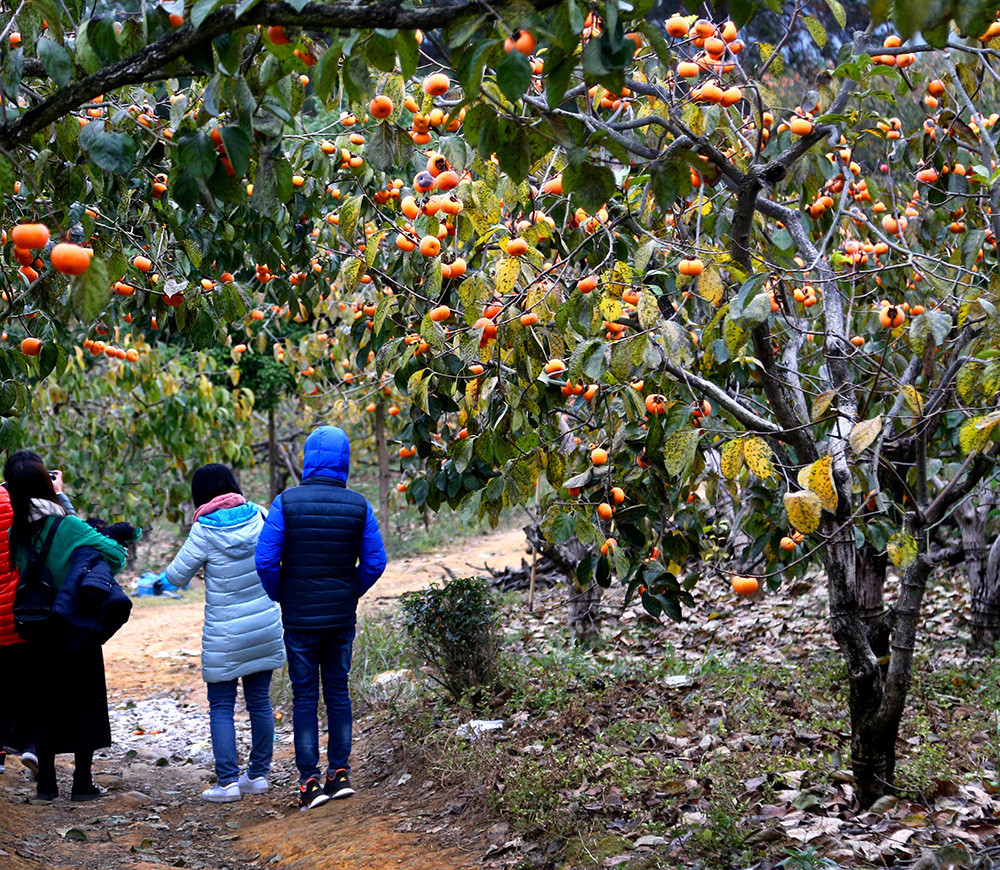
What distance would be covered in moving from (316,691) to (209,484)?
102 cm

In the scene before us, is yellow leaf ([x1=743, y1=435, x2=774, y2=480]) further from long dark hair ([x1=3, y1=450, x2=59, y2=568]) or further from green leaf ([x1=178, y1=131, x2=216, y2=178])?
long dark hair ([x1=3, y1=450, x2=59, y2=568])

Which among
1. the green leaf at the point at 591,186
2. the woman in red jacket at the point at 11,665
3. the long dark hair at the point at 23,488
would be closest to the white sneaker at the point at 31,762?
the woman in red jacket at the point at 11,665

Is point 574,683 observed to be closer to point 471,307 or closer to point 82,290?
point 471,307

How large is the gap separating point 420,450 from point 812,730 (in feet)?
6.39

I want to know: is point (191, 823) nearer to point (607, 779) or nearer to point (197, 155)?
Result: point (607, 779)

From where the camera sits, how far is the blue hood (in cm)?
407

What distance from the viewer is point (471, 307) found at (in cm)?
292

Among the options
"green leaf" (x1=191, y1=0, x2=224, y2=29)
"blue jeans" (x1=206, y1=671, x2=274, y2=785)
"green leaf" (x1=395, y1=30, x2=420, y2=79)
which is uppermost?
"green leaf" (x1=191, y1=0, x2=224, y2=29)

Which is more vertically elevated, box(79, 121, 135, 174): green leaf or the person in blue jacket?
box(79, 121, 135, 174): green leaf

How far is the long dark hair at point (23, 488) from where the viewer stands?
3988 millimetres

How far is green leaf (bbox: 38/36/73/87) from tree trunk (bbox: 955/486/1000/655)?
14.5ft

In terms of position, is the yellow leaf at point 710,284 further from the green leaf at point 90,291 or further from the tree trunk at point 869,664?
the green leaf at point 90,291

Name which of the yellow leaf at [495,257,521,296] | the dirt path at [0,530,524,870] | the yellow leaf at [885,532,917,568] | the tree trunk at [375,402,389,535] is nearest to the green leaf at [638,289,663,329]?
the yellow leaf at [495,257,521,296]

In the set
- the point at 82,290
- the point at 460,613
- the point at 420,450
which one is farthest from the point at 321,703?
the point at 82,290
